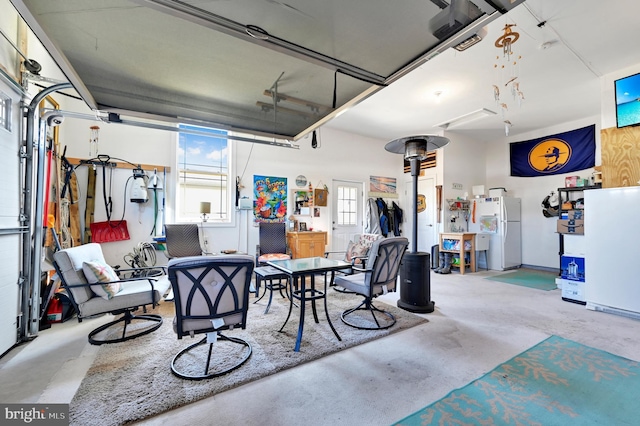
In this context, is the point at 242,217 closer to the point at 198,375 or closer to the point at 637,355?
the point at 198,375

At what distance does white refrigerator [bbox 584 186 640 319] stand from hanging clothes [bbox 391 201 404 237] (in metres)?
3.73

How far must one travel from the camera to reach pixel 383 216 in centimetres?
682

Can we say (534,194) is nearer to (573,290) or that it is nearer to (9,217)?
(573,290)

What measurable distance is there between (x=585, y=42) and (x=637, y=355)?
343 centimetres

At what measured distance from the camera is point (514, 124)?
19.6 ft

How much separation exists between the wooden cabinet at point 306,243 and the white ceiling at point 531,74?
7.99 feet

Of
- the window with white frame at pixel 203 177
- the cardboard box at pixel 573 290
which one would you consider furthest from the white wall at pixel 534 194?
the window with white frame at pixel 203 177

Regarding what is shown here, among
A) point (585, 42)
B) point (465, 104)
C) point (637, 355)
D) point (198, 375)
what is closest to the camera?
point (198, 375)

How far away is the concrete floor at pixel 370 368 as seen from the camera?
167cm

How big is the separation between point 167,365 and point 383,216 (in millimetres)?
5581

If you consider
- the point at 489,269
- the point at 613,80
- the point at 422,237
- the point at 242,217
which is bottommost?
the point at 489,269

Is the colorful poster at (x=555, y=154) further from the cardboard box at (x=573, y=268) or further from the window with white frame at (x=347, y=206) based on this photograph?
the window with white frame at (x=347, y=206)

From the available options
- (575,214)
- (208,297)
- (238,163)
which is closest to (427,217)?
(575,214)

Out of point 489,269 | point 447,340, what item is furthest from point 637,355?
point 489,269
